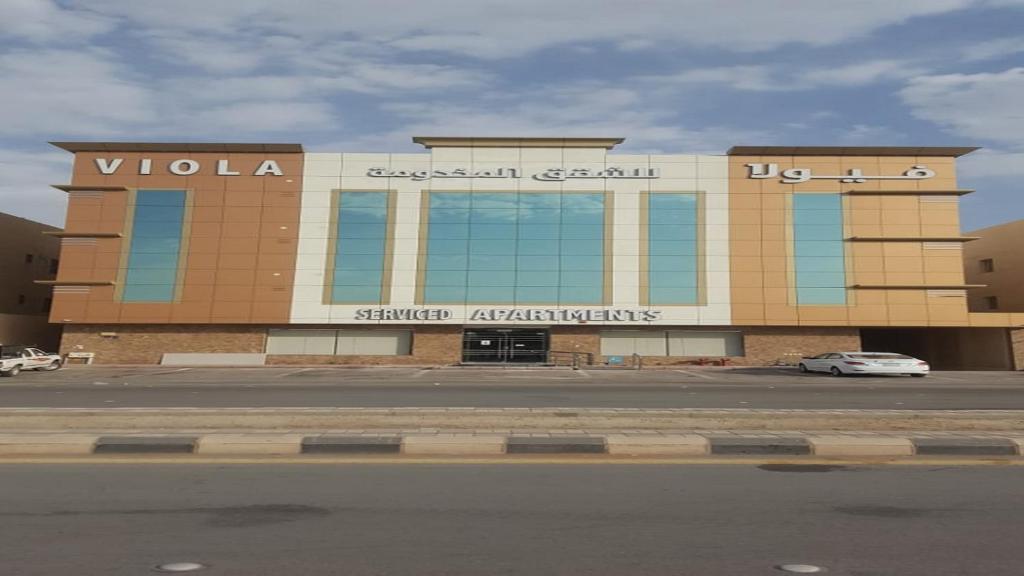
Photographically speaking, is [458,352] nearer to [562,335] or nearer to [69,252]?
[562,335]

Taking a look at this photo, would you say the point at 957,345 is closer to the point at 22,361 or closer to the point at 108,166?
the point at 22,361

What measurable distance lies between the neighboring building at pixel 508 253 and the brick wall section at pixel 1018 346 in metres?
0.50

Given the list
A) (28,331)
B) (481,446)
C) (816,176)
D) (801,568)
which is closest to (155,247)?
(28,331)

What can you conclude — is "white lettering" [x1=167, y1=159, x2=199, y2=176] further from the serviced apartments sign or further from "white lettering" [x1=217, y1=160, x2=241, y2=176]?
the serviced apartments sign

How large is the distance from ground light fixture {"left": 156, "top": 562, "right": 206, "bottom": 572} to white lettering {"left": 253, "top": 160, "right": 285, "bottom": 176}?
4091cm

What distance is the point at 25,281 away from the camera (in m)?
49.0

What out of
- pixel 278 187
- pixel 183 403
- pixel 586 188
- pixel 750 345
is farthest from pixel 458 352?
pixel 183 403

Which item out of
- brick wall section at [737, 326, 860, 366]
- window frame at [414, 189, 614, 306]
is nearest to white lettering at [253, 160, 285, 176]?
window frame at [414, 189, 614, 306]

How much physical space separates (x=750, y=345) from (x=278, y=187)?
34032mm

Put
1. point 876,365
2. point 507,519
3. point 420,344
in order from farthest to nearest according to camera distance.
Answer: point 420,344
point 876,365
point 507,519

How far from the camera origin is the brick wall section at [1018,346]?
38.4m

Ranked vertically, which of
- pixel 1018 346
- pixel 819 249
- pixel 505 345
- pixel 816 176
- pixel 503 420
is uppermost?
pixel 816 176

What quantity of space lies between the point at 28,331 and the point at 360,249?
2712 centimetres

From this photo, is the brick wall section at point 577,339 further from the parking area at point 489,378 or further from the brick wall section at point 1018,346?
the brick wall section at point 1018,346
